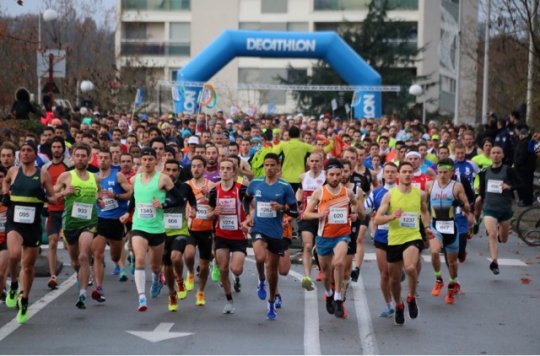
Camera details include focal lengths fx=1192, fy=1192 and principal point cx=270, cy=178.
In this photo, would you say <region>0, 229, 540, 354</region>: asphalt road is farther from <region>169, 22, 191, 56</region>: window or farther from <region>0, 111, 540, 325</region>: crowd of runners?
<region>169, 22, 191, 56</region>: window

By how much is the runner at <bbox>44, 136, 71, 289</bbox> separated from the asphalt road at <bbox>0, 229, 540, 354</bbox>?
0.87ft

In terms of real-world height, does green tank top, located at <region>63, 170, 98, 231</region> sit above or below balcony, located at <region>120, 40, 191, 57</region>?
below

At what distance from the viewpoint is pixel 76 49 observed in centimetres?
5369

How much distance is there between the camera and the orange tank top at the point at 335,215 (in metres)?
12.9

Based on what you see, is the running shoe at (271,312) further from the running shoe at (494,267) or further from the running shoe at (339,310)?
the running shoe at (494,267)

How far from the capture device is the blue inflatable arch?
39.5m

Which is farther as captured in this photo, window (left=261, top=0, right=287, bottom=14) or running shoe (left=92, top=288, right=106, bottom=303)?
window (left=261, top=0, right=287, bottom=14)

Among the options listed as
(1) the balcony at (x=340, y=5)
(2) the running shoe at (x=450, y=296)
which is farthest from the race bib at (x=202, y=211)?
(1) the balcony at (x=340, y=5)

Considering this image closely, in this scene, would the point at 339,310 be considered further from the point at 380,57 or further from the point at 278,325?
the point at 380,57

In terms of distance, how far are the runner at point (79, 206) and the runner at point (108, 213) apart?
24 centimetres

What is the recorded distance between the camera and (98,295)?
44.4 feet

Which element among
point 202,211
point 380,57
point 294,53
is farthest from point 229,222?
point 380,57

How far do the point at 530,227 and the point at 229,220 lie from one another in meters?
9.13

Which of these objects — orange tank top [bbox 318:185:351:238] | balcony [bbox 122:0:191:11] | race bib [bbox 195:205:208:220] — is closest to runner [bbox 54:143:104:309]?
race bib [bbox 195:205:208:220]
